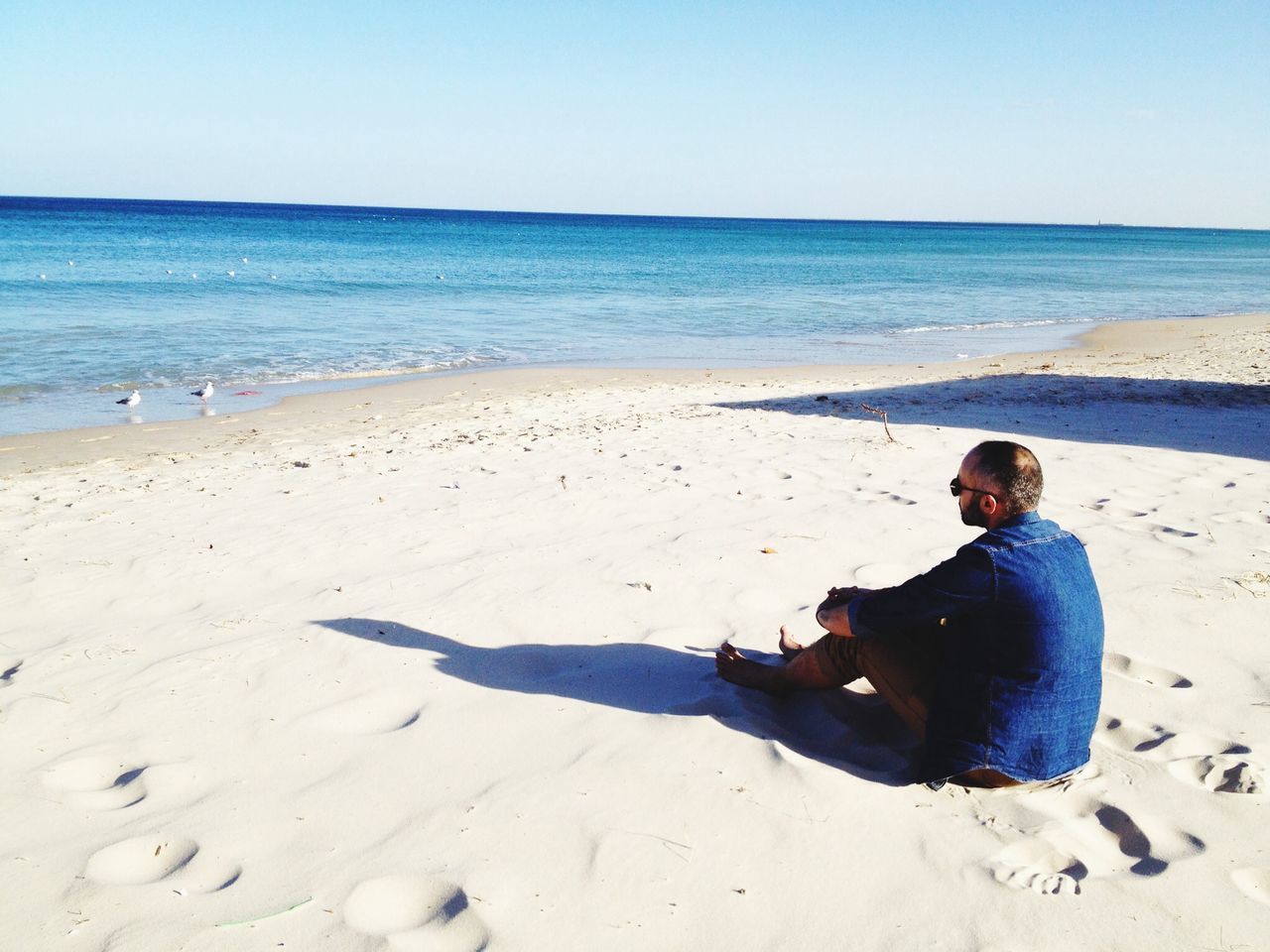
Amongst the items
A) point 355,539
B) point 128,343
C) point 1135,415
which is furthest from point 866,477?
point 128,343

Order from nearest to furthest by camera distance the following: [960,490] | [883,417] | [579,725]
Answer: [960,490], [579,725], [883,417]

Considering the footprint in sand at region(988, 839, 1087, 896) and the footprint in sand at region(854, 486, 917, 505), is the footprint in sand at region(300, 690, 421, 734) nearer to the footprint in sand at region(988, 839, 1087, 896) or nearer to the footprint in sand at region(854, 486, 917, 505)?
the footprint in sand at region(988, 839, 1087, 896)

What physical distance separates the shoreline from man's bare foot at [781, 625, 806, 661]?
738cm

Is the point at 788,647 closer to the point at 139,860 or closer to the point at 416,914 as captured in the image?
the point at 416,914

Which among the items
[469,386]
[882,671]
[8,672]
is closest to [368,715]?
[8,672]

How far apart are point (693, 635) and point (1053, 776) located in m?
1.55

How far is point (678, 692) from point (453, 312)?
20.0 meters

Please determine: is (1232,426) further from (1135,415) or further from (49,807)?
(49,807)

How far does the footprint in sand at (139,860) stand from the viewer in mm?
2281

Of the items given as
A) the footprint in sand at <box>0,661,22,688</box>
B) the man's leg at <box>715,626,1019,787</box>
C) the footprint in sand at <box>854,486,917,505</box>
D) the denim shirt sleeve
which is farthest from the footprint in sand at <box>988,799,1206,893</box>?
the footprint in sand at <box>0,661,22,688</box>

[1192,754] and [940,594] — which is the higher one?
[940,594]

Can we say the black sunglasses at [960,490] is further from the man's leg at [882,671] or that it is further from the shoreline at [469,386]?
the shoreline at [469,386]

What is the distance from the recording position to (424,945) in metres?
2.05

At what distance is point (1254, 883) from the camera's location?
2.21 meters
